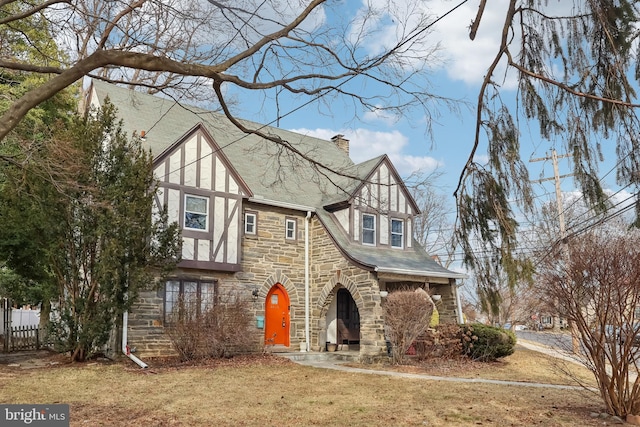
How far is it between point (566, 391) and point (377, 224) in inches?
376

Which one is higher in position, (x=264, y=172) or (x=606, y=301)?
(x=264, y=172)

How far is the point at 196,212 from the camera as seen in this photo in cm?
1627

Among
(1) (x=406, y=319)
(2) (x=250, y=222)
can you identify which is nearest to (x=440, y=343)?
(1) (x=406, y=319)

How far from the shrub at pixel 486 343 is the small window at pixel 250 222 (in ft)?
23.3

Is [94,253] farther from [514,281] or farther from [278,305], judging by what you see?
[514,281]

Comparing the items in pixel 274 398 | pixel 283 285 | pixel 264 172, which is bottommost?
pixel 274 398

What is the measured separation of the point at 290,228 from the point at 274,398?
10.1 meters

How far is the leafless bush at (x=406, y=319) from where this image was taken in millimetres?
14961

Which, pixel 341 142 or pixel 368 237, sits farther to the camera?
pixel 341 142

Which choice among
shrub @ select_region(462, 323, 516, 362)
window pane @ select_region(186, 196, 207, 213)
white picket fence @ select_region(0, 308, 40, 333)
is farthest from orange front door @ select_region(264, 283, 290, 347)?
white picket fence @ select_region(0, 308, 40, 333)

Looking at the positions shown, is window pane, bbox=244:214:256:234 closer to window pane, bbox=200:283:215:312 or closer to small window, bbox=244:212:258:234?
small window, bbox=244:212:258:234

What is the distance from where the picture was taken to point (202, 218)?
1638 centimetres

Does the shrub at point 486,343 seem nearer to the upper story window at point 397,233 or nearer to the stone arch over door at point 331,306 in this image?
the stone arch over door at point 331,306

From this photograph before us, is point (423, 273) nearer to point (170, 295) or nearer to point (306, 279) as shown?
point (306, 279)
